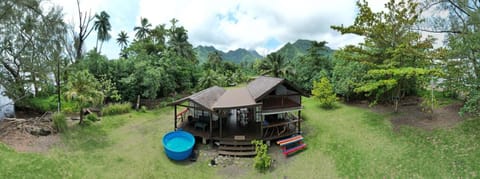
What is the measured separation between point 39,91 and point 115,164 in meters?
15.5

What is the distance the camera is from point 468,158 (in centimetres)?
989

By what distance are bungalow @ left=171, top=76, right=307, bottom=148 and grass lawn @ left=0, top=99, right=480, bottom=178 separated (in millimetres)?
1763

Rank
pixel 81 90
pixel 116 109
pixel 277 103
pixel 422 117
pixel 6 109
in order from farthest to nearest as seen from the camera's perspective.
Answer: pixel 6 109, pixel 116 109, pixel 81 90, pixel 422 117, pixel 277 103

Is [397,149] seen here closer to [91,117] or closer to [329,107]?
[329,107]

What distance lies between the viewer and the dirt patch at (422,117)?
1354 cm

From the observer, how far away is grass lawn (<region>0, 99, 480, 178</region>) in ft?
32.5

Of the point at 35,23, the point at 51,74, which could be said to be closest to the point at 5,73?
the point at 51,74

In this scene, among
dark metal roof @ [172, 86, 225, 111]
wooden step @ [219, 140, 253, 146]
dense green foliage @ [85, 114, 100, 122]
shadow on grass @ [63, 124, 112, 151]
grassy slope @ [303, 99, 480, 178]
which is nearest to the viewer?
grassy slope @ [303, 99, 480, 178]

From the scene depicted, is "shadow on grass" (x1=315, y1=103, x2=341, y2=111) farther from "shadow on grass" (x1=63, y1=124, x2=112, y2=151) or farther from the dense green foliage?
the dense green foliage

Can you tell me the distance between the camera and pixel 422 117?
593 inches

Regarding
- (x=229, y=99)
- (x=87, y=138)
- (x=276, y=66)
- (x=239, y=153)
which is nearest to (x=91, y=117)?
(x=87, y=138)

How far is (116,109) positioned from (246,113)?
441 inches

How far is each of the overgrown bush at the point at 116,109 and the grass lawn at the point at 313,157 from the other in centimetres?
357

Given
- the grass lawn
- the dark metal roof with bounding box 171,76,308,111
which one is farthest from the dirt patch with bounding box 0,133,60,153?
the dark metal roof with bounding box 171,76,308,111
